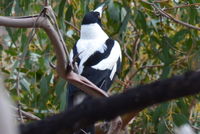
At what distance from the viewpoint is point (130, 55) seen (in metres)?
2.97

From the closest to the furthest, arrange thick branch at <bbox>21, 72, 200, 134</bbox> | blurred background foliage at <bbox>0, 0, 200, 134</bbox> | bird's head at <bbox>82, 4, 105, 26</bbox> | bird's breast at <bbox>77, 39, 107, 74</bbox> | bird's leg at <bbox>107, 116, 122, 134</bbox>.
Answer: thick branch at <bbox>21, 72, 200, 134</bbox>, bird's leg at <bbox>107, 116, 122, 134</bbox>, blurred background foliage at <bbox>0, 0, 200, 134</bbox>, bird's breast at <bbox>77, 39, 107, 74</bbox>, bird's head at <bbox>82, 4, 105, 26</bbox>

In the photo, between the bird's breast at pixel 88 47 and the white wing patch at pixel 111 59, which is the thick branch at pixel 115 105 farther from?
the white wing patch at pixel 111 59

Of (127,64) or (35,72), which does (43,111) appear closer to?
(35,72)

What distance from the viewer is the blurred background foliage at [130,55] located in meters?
2.34

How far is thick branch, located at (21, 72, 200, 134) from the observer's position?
511 mm

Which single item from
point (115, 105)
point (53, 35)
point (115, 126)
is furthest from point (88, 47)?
point (115, 105)

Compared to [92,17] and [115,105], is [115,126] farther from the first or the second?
[92,17]

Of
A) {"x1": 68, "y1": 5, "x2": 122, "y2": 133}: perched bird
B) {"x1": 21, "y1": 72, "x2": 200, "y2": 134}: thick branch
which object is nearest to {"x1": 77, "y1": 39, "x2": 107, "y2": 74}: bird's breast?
{"x1": 68, "y1": 5, "x2": 122, "y2": 133}: perched bird

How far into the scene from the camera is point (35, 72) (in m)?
2.69

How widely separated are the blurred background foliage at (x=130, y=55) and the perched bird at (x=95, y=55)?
0.06 meters

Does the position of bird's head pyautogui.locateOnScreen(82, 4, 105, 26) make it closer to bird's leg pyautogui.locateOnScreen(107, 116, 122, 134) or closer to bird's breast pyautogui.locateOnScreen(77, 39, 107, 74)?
bird's breast pyautogui.locateOnScreen(77, 39, 107, 74)

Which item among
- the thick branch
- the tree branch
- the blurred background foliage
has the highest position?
the thick branch

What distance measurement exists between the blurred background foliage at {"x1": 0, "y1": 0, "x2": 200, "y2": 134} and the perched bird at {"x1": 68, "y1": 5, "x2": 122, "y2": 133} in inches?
2.5

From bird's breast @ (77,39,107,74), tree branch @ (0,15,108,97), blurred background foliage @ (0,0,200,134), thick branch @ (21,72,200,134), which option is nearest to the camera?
thick branch @ (21,72,200,134)
